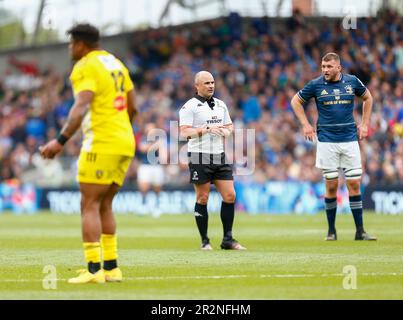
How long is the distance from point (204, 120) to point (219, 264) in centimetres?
304

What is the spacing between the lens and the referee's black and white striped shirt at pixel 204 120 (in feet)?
48.4

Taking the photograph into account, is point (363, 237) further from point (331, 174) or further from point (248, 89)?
point (248, 89)

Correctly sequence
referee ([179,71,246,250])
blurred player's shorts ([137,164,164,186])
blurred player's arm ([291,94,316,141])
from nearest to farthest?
referee ([179,71,246,250]) → blurred player's arm ([291,94,316,141]) → blurred player's shorts ([137,164,164,186])

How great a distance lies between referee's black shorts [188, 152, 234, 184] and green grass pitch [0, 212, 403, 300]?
3.45 feet

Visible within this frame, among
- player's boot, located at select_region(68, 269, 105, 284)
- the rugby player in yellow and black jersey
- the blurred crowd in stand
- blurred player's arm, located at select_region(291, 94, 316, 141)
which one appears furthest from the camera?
the blurred crowd in stand

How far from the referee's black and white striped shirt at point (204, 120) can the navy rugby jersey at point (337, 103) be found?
1.92m

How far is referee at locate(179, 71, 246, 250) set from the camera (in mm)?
14734

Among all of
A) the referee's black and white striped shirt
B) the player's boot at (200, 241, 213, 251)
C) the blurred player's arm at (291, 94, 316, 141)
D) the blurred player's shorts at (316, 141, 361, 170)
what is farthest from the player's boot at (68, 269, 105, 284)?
the blurred player's shorts at (316, 141, 361, 170)

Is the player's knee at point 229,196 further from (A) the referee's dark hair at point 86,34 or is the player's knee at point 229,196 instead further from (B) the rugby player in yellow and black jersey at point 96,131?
(A) the referee's dark hair at point 86,34

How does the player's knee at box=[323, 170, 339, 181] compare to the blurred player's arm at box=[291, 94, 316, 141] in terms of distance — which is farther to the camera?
the player's knee at box=[323, 170, 339, 181]

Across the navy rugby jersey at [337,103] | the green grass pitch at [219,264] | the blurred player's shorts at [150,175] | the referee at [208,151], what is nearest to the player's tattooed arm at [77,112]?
the green grass pitch at [219,264]

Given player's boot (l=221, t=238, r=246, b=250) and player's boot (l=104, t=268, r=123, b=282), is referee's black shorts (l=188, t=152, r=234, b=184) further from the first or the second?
player's boot (l=104, t=268, r=123, b=282)

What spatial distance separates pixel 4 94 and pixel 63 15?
14.6ft
